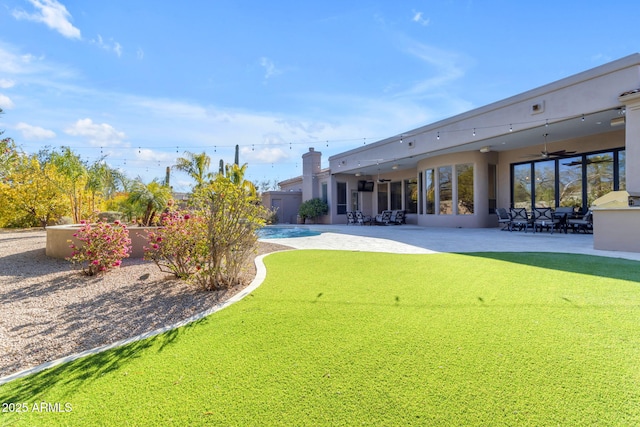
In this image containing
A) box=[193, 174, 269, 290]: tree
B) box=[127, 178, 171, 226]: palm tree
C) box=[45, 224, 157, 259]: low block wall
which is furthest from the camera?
box=[127, 178, 171, 226]: palm tree

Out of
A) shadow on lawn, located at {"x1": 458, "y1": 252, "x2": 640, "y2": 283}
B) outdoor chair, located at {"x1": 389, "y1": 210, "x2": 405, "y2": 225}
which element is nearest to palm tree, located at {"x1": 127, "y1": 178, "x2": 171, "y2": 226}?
shadow on lawn, located at {"x1": 458, "y1": 252, "x2": 640, "y2": 283}

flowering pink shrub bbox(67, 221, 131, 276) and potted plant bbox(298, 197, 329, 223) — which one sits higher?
potted plant bbox(298, 197, 329, 223)

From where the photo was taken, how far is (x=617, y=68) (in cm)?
808

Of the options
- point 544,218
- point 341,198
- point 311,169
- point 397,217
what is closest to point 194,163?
point 311,169

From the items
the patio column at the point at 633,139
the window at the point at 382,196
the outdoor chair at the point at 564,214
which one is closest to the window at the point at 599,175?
the outdoor chair at the point at 564,214

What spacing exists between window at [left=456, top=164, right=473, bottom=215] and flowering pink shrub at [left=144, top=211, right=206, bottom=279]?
40.8 ft

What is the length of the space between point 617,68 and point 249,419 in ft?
36.1

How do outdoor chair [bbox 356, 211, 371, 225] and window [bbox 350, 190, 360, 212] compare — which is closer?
outdoor chair [bbox 356, 211, 371, 225]

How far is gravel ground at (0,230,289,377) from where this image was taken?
2996mm

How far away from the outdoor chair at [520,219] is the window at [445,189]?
2.85 metres

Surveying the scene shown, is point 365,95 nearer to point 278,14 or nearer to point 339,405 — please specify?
point 278,14

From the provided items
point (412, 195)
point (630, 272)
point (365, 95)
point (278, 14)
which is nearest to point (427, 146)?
point (365, 95)

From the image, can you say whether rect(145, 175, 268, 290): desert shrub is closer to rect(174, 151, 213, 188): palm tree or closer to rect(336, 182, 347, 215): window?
rect(174, 151, 213, 188): palm tree

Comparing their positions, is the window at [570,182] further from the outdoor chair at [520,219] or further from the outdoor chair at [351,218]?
the outdoor chair at [351,218]
